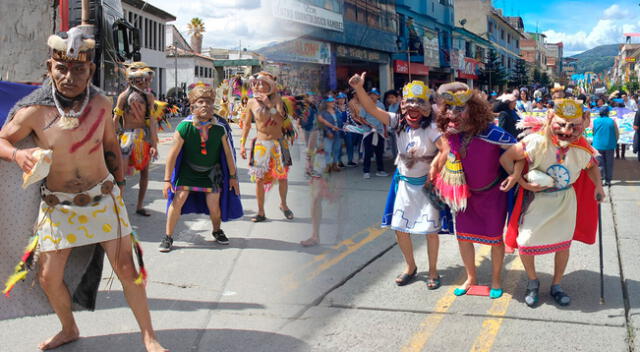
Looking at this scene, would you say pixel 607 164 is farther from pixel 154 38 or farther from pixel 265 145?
pixel 154 38

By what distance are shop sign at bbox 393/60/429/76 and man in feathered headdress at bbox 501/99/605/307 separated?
1642 cm

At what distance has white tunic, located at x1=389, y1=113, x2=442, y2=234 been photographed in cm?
426

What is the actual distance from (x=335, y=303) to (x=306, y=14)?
282 centimetres

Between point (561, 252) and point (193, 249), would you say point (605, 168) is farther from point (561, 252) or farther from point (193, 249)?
point (193, 249)

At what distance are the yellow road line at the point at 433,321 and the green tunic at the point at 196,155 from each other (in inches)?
94.8

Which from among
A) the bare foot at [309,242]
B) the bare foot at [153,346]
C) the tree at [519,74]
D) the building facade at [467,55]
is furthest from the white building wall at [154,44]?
the bare foot at [309,242]

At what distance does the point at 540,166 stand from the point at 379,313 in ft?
4.83

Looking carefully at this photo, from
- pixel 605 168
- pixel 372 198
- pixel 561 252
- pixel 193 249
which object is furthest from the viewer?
pixel 605 168

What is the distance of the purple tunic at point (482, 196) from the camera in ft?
13.7

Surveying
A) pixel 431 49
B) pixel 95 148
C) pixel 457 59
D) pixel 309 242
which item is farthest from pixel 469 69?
pixel 309 242

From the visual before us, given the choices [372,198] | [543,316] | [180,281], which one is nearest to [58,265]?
[180,281]

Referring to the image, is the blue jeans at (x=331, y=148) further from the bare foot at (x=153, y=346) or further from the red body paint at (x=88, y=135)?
the bare foot at (x=153, y=346)

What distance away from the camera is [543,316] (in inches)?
154

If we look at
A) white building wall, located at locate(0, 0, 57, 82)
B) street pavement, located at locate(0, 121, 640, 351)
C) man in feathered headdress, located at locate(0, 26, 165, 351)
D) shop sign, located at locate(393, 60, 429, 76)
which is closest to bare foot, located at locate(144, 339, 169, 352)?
man in feathered headdress, located at locate(0, 26, 165, 351)
